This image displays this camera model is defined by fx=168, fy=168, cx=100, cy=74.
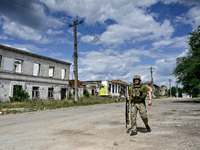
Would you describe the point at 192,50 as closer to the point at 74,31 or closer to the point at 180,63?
the point at 180,63

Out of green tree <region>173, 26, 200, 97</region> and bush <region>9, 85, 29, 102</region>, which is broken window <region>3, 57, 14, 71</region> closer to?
bush <region>9, 85, 29, 102</region>

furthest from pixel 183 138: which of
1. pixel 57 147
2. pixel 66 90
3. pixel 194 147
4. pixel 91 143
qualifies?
pixel 66 90

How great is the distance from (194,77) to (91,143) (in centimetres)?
2173

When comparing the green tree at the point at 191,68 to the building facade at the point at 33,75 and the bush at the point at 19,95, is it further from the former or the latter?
the bush at the point at 19,95

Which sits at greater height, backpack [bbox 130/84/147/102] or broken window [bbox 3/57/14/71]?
broken window [bbox 3/57/14/71]

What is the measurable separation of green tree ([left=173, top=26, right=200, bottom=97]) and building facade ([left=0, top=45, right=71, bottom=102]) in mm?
17996

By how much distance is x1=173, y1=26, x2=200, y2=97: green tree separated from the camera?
69.4 ft

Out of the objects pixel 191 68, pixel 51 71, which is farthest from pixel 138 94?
pixel 51 71

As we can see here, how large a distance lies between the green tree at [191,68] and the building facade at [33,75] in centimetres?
1800

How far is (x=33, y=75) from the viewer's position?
23.5 metres

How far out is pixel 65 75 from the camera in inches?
1154

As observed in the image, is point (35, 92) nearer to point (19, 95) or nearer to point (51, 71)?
point (19, 95)

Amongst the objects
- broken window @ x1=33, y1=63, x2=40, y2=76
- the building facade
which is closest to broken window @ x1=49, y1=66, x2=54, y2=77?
the building facade

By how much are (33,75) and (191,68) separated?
21.0m
